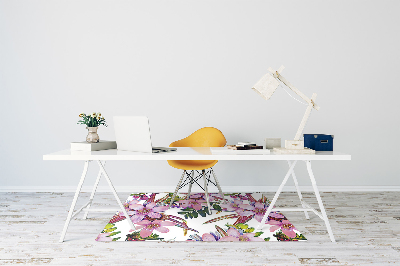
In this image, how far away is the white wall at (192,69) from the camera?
11.0ft

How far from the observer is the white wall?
3342 mm

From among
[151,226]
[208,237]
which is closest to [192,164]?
[151,226]

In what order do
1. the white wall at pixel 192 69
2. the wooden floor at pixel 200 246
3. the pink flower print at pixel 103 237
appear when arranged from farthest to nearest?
1. the white wall at pixel 192 69
2. the pink flower print at pixel 103 237
3. the wooden floor at pixel 200 246

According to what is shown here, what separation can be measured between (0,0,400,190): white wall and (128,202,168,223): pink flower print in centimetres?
82

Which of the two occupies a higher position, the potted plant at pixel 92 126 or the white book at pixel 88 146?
the potted plant at pixel 92 126

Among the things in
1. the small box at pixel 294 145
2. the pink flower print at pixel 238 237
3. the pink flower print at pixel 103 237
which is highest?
the small box at pixel 294 145

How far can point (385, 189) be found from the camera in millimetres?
3426

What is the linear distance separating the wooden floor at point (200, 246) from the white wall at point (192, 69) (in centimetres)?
106

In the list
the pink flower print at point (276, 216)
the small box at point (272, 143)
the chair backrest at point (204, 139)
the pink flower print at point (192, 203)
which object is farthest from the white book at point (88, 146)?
the pink flower print at point (276, 216)

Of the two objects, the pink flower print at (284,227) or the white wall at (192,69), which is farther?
the white wall at (192,69)

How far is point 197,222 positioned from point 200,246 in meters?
Answer: 0.43

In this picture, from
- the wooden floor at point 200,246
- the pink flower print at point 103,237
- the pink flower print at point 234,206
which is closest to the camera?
the wooden floor at point 200,246

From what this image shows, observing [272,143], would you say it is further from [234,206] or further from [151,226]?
[151,226]

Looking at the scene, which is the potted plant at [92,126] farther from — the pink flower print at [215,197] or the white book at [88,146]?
the pink flower print at [215,197]
